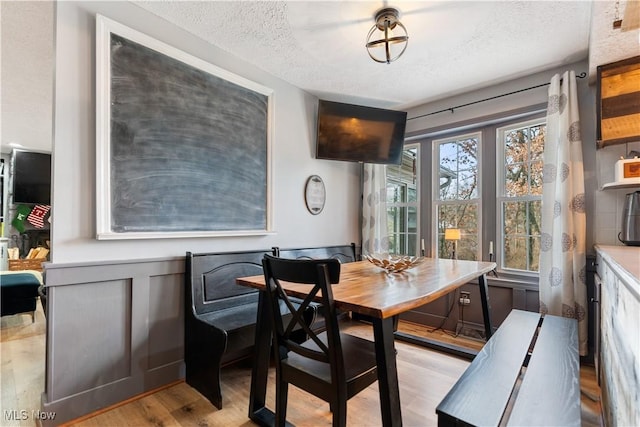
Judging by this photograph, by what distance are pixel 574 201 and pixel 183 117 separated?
3.39 metres

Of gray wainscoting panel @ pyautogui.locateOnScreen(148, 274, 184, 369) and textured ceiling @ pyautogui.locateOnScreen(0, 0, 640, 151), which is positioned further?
gray wainscoting panel @ pyautogui.locateOnScreen(148, 274, 184, 369)

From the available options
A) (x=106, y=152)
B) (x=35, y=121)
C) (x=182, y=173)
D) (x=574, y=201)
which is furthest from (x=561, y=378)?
(x=35, y=121)

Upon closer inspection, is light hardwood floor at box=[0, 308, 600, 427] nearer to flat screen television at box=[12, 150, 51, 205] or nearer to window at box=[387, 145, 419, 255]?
window at box=[387, 145, 419, 255]

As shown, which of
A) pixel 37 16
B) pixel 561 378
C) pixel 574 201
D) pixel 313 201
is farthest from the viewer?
pixel 313 201

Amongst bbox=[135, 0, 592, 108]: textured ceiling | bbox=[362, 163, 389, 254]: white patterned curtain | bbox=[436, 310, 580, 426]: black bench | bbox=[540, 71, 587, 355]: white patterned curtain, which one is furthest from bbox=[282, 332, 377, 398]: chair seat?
bbox=[362, 163, 389, 254]: white patterned curtain

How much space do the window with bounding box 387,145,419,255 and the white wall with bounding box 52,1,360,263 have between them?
1405 millimetres

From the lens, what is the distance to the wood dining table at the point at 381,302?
126cm

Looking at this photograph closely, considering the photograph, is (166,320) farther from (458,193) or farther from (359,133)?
(458,193)

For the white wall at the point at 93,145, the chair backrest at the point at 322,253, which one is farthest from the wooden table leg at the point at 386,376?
the white wall at the point at 93,145

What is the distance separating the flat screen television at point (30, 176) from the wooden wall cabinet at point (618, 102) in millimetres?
8229

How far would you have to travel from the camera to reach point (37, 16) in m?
2.12

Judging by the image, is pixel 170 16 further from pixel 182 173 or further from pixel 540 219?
pixel 540 219

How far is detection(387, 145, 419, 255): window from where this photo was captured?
A: 12.8 feet

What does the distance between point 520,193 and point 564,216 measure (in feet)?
1.98
